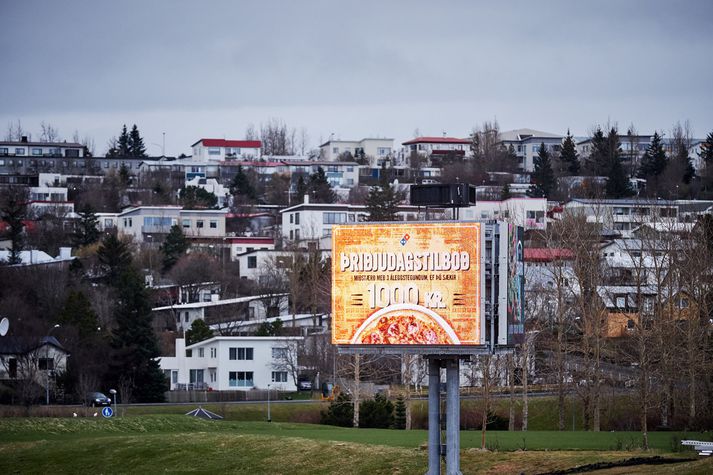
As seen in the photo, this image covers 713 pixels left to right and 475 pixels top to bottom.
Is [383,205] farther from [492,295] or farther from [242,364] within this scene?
[492,295]

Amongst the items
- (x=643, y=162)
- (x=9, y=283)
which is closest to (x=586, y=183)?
(x=643, y=162)

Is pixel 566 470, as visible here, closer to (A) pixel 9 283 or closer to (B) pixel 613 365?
(B) pixel 613 365

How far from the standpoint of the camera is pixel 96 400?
78.2 m

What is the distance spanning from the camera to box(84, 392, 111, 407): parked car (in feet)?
255

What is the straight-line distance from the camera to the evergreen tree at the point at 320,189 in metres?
172

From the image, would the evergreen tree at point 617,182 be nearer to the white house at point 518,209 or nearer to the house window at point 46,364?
the white house at point 518,209

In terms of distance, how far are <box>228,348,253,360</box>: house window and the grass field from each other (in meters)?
32.1

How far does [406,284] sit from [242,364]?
55582 millimetres

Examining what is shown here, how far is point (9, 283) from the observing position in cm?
10962

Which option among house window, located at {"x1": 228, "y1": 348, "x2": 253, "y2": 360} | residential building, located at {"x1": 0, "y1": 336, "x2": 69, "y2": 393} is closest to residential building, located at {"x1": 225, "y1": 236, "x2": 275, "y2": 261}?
house window, located at {"x1": 228, "y1": 348, "x2": 253, "y2": 360}

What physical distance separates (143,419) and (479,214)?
8775cm

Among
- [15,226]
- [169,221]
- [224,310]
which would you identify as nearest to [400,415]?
[224,310]

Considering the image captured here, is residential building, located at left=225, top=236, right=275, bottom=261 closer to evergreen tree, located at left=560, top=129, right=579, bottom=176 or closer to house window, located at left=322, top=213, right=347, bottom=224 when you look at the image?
house window, located at left=322, top=213, right=347, bottom=224

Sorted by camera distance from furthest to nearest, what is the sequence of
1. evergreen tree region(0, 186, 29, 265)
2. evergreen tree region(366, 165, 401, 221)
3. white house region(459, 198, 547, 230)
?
white house region(459, 198, 547, 230) < evergreen tree region(0, 186, 29, 265) < evergreen tree region(366, 165, 401, 221)
